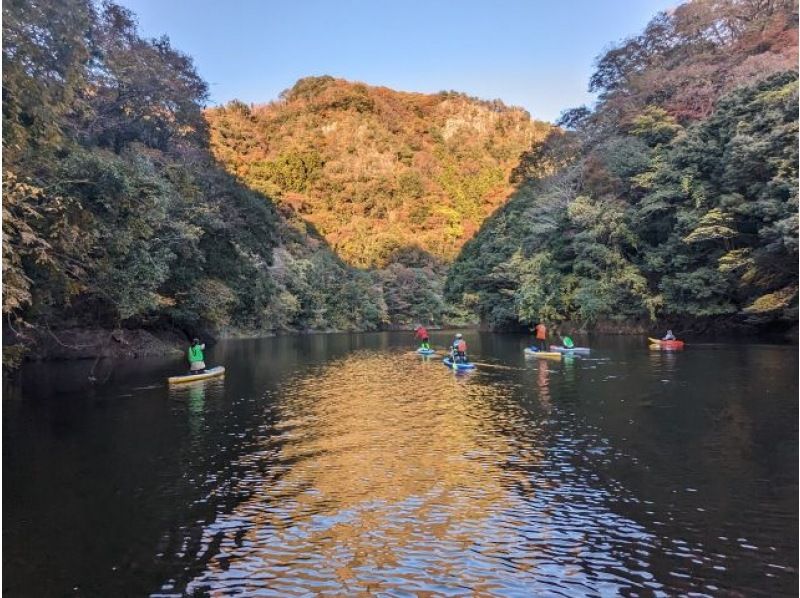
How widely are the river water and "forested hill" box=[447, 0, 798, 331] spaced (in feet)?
50.5

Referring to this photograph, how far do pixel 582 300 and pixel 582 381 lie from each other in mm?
24387

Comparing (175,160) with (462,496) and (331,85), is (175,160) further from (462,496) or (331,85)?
(331,85)

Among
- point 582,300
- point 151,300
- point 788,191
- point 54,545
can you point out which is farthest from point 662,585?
point 582,300

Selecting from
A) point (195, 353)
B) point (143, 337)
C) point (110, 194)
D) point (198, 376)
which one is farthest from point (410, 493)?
point (143, 337)

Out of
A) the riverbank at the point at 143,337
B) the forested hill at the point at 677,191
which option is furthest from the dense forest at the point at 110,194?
the forested hill at the point at 677,191

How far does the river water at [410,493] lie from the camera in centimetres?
651

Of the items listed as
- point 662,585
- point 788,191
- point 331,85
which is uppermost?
point 331,85

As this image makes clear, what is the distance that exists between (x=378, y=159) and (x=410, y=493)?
134 meters

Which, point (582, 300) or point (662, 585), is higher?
point (582, 300)

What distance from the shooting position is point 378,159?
13850 cm

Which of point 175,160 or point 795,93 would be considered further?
point 175,160

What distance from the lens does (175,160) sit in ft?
104

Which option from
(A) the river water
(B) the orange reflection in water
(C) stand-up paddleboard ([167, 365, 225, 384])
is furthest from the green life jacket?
(B) the orange reflection in water

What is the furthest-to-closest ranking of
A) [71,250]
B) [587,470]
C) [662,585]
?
1. [71,250]
2. [587,470]
3. [662,585]
